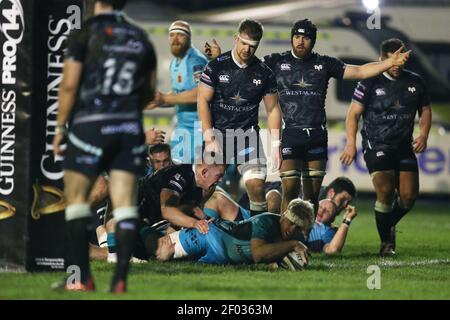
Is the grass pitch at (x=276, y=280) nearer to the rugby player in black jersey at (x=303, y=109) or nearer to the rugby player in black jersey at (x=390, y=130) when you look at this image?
the rugby player in black jersey at (x=390, y=130)

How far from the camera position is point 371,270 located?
1215 centimetres

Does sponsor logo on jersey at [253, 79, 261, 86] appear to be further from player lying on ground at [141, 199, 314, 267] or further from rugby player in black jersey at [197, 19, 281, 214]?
player lying on ground at [141, 199, 314, 267]

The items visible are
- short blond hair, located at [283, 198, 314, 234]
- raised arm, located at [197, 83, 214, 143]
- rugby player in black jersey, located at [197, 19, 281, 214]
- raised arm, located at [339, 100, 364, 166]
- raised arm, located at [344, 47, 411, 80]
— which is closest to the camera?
short blond hair, located at [283, 198, 314, 234]

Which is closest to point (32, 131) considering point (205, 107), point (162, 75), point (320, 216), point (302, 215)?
point (205, 107)

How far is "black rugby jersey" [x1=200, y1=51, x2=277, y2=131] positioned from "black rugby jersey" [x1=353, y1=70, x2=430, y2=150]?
1.70 meters

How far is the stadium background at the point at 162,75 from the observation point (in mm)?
10898

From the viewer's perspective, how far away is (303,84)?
13734 mm

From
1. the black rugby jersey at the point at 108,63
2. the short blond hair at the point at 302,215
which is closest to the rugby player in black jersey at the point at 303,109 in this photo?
the short blond hair at the point at 302,215

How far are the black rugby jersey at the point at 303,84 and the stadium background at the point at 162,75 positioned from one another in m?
3.02

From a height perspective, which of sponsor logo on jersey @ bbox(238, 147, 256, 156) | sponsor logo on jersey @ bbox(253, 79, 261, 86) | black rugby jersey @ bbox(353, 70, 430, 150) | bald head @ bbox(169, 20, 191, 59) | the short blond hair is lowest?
the short blond hair

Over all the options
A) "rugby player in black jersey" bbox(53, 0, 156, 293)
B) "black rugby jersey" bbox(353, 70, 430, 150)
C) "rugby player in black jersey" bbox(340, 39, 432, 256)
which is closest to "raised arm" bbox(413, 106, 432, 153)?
"rugby player in black jersey" bbox(340, 39, 432, 256)

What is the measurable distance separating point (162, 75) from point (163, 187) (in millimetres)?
9453

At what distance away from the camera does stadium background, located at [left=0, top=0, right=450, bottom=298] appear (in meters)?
10.9

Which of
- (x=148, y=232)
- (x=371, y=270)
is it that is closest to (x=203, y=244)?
(x=148, y=232)
